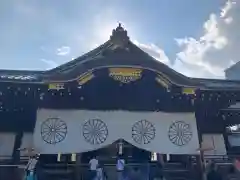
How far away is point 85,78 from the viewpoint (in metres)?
10.5

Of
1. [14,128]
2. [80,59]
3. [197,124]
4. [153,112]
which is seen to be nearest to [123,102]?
[153,112]

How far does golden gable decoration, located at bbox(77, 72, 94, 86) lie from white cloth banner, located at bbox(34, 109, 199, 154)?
1088 millimetres

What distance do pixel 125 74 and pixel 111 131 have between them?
7.03 feet

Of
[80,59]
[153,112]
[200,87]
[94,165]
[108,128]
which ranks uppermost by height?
[80,59]

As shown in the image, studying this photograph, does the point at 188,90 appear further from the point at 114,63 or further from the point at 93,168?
the point at 93,168

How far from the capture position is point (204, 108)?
1192 centimetres

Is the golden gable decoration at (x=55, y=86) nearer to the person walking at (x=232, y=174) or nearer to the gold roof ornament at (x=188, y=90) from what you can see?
the gold roof ornament at (x=188, y=90)

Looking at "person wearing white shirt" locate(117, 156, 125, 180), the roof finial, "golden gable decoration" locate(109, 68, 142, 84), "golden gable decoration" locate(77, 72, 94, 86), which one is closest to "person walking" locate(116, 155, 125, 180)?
"person wearing white shirt" locate(117, 156, 125, 180)

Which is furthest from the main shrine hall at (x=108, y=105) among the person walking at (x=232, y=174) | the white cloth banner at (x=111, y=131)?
the person walking at (x=232, y=174)

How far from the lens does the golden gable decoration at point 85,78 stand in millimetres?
10391

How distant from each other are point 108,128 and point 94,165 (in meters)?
1.41

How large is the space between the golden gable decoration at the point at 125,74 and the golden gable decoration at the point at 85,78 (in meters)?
0.74

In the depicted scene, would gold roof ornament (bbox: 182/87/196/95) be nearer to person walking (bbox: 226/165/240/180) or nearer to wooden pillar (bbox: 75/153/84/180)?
person walking (bbox: 226/165/240/180)

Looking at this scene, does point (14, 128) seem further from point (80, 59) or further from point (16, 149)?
point (80, 59)
